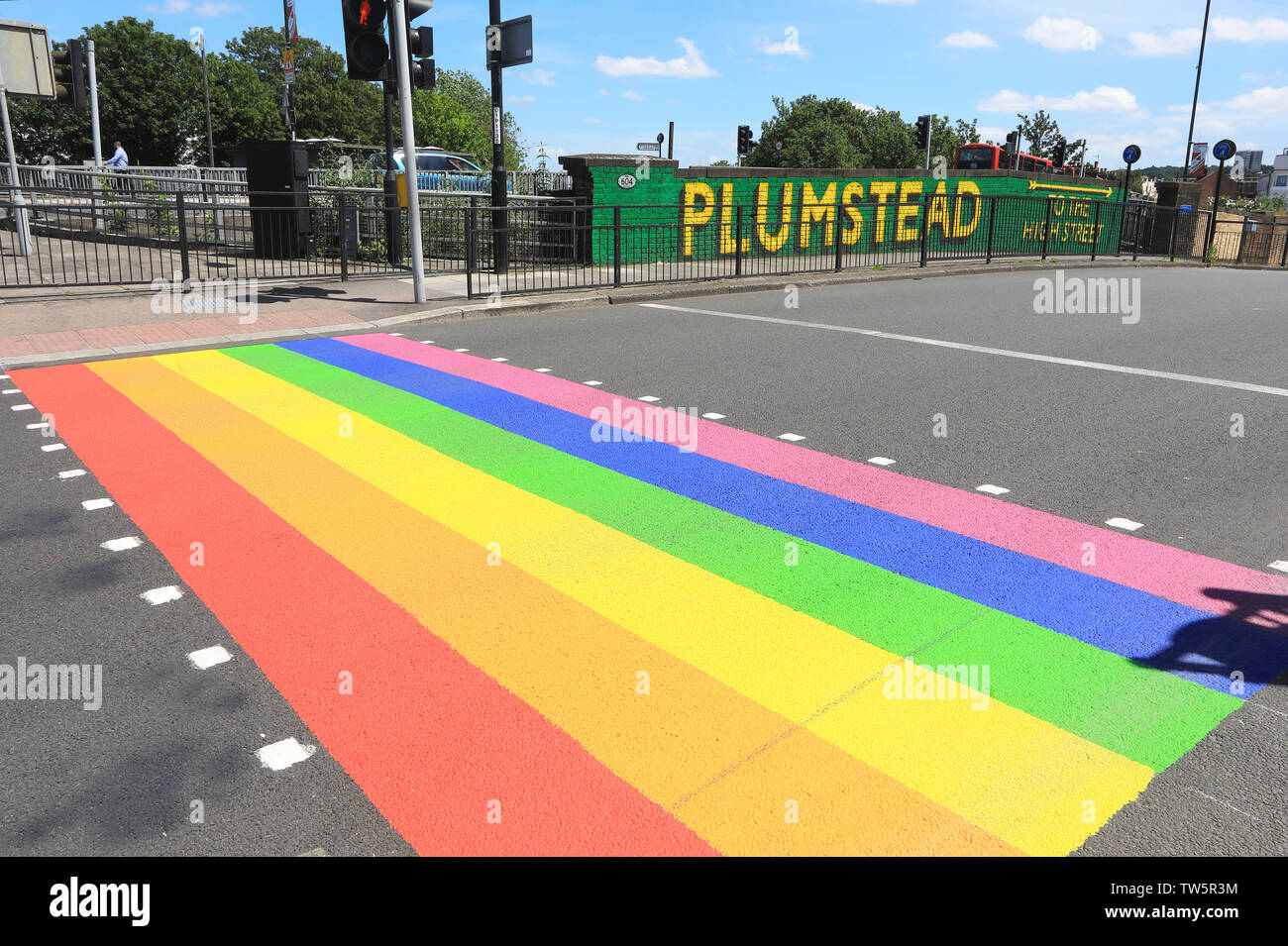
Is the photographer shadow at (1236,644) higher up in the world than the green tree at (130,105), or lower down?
lower down

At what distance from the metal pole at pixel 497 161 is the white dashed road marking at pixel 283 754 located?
12499mm

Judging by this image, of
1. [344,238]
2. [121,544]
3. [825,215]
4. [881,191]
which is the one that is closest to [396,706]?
[121,544]

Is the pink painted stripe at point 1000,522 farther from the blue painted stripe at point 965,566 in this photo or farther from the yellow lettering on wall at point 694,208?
the yellow lettering on wall at point 694,208

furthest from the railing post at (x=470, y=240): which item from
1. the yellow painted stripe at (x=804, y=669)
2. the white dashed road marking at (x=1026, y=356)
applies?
the yellow painted stripe at (x=804, y=669)

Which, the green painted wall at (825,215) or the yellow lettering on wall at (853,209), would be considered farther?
the yellow lettering on wall at (853,209)

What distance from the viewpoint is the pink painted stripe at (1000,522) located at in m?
4.64

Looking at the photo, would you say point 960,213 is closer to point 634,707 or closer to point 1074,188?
point 1074,188

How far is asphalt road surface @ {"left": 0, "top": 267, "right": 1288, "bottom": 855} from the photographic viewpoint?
298 cm

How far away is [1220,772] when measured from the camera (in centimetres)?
316

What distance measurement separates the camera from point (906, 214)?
26.3m

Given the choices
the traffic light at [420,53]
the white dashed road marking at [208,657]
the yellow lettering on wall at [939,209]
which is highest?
the traffic light at [420,53]

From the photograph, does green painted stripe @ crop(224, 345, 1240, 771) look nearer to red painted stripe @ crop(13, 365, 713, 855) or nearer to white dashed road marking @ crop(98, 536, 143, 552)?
red painted stripe @ crop(13, 365, 713, 855)

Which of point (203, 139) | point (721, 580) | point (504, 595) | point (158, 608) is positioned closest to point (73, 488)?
point (158, 608)

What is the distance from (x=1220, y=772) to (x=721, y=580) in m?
2.21
